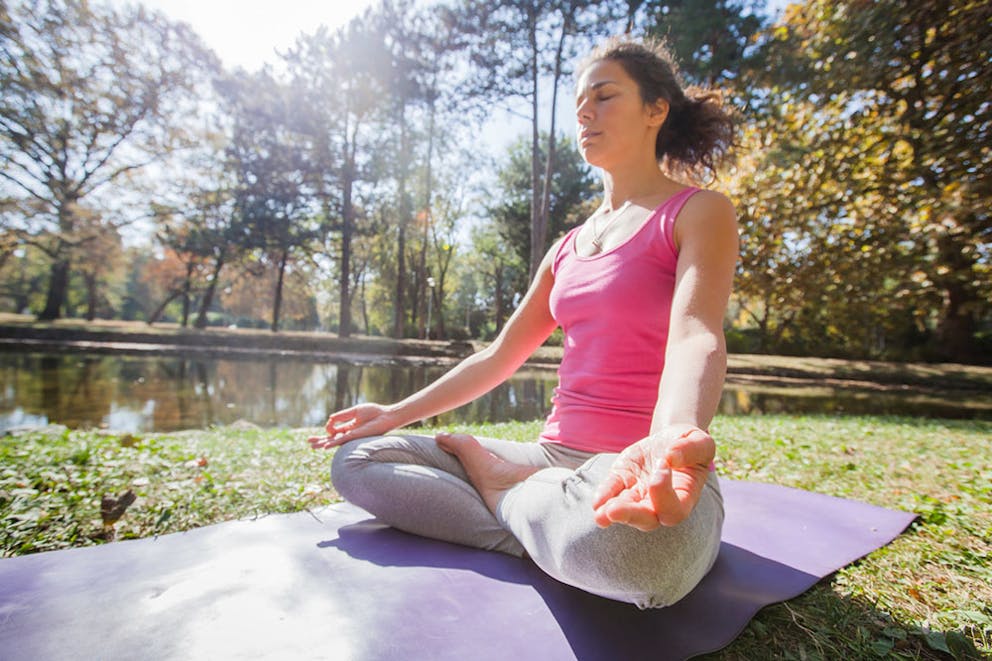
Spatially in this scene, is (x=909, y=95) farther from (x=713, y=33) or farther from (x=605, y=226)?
(x=605, y=226)

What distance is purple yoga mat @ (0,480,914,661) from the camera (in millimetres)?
1158

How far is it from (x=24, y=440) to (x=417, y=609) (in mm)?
3832

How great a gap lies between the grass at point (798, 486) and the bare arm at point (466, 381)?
0.60 metres

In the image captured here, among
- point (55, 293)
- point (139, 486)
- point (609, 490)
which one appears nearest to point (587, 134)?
point (609, 490)

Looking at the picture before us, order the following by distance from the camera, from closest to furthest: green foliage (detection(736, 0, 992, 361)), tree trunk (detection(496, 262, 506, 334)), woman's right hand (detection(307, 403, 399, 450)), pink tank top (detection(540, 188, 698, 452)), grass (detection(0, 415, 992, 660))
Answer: grass (detection(0, 415, 992, 660)) → pink tank top (detection(540, 188, 698, 452)) → woman's right hand (detection(307, 403, 399, 450)) → green foliage (detection(736, 0, 992, 361)) → tree trunk (detection(496, 262, 506, 334))

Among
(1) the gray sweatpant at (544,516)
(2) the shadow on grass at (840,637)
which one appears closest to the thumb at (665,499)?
(1) the gray sweatpant at (544,516)

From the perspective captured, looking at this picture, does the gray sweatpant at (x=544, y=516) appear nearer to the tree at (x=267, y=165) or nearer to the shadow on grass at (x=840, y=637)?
the shadow on grass at (x=840, y=637)

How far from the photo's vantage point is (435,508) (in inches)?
65.9

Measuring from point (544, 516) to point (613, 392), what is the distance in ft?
1.61

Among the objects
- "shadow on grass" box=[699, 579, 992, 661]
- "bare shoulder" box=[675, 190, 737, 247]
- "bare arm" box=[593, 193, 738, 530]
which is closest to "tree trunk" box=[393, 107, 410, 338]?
"bare shoulder" box=[675, 190, 737, 247]

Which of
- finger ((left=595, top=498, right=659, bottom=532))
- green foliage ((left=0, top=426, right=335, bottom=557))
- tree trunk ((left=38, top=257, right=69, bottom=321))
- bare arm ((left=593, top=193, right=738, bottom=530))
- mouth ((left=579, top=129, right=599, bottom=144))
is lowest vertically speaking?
green foliage ((left=0, top=426, right=335, bottom=557))

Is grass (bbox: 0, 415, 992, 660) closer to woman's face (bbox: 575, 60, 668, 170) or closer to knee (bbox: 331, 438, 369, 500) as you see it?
knee (bbox: 331, 438, 369, 500)

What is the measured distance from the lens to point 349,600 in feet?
4.42

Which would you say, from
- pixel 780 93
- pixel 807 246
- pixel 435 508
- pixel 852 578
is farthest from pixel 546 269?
pixel 807 246
